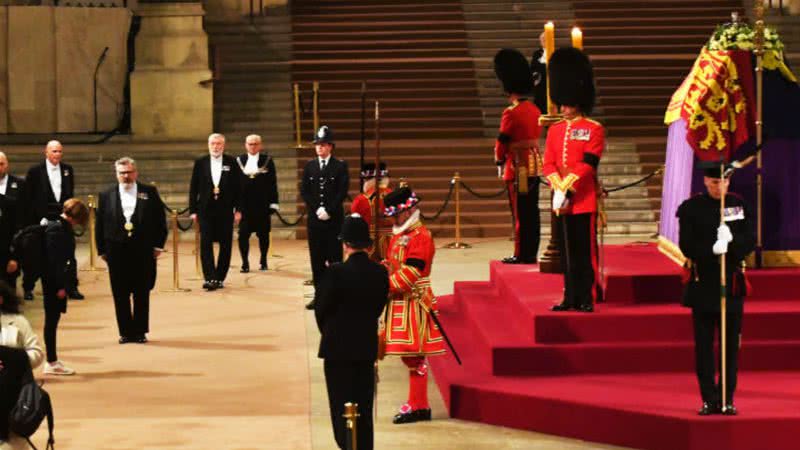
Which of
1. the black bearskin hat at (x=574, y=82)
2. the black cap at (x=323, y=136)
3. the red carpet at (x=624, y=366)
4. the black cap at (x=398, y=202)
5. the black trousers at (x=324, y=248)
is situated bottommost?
the red carpet at (x=624, y=366)

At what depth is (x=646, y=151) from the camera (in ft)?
78.8

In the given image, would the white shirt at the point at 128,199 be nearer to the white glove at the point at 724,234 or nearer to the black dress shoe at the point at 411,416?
the black dress shoe at the point at 411,416

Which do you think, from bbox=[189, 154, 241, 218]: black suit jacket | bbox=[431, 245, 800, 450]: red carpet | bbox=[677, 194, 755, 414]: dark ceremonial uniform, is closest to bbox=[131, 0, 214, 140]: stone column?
bbox=[189, 154, 241, 218]: black suit jacket

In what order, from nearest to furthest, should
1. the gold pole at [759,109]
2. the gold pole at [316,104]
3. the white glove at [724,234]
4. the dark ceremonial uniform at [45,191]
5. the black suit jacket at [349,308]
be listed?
the black suit jacket at [349,308]
the white glove at [724,234]
the gold pole at [759,109]
the dark ceremonial uniform at [45,191]
the gold pole at [316,104]

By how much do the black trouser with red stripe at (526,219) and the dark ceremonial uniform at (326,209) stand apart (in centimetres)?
182

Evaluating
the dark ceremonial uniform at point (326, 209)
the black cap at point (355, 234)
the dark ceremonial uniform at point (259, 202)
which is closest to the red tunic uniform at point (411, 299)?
the black cap at point (355, 234)

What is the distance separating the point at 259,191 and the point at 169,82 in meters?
7.83

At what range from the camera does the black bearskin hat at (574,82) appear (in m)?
12.1

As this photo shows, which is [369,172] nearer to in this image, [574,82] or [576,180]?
[574,82]

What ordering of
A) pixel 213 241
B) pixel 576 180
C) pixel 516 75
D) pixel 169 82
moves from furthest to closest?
pixel 169 82
pixel 213 241
pixel 516 75
pixel 576 180

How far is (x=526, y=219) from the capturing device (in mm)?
14641

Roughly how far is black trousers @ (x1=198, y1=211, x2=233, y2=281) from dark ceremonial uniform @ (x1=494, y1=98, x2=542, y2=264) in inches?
148

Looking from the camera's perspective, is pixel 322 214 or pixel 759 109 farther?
pixel 322 214

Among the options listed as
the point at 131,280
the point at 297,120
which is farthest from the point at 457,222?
the point at 131,280
